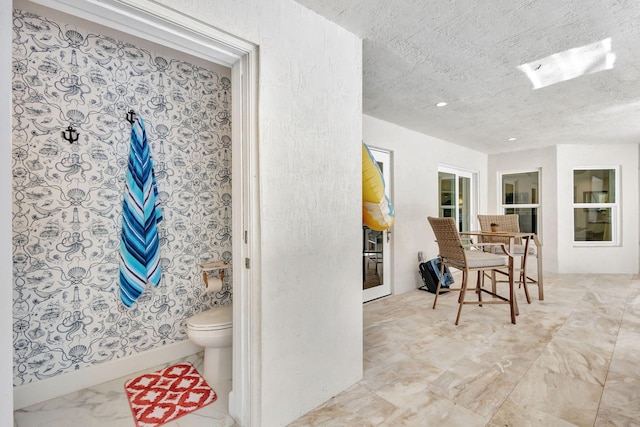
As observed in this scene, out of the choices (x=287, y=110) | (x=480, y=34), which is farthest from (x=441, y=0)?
(x=287, y=110)

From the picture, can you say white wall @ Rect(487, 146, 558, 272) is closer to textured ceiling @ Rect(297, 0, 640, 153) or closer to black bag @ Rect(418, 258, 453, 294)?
textured ceiling @ Rect(297, 0, 640, 153)

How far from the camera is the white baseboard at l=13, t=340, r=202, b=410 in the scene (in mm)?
1746

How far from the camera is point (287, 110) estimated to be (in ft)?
5.07

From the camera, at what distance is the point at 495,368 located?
81.3 inches

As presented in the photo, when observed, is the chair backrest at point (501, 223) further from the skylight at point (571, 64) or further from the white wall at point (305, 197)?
the white wall at point (305, 197)

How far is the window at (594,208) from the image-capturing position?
512cm

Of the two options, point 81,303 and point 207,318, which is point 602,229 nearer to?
point 207,318

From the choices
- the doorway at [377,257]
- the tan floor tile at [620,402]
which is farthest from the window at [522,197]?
the tan floor tile at [620,402]

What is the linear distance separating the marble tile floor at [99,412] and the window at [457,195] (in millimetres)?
4108

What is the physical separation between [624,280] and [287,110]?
6056 millimetres

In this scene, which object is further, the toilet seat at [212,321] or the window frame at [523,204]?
the window frame at [523,204]

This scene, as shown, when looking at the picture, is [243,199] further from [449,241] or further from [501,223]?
[501,223]

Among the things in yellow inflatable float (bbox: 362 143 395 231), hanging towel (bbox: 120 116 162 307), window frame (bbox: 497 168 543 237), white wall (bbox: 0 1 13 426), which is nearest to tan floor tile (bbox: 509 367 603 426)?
yellow inflatable float (bbox: 362 143 395 231)

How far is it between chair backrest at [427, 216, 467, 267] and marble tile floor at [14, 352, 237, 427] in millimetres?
2357
